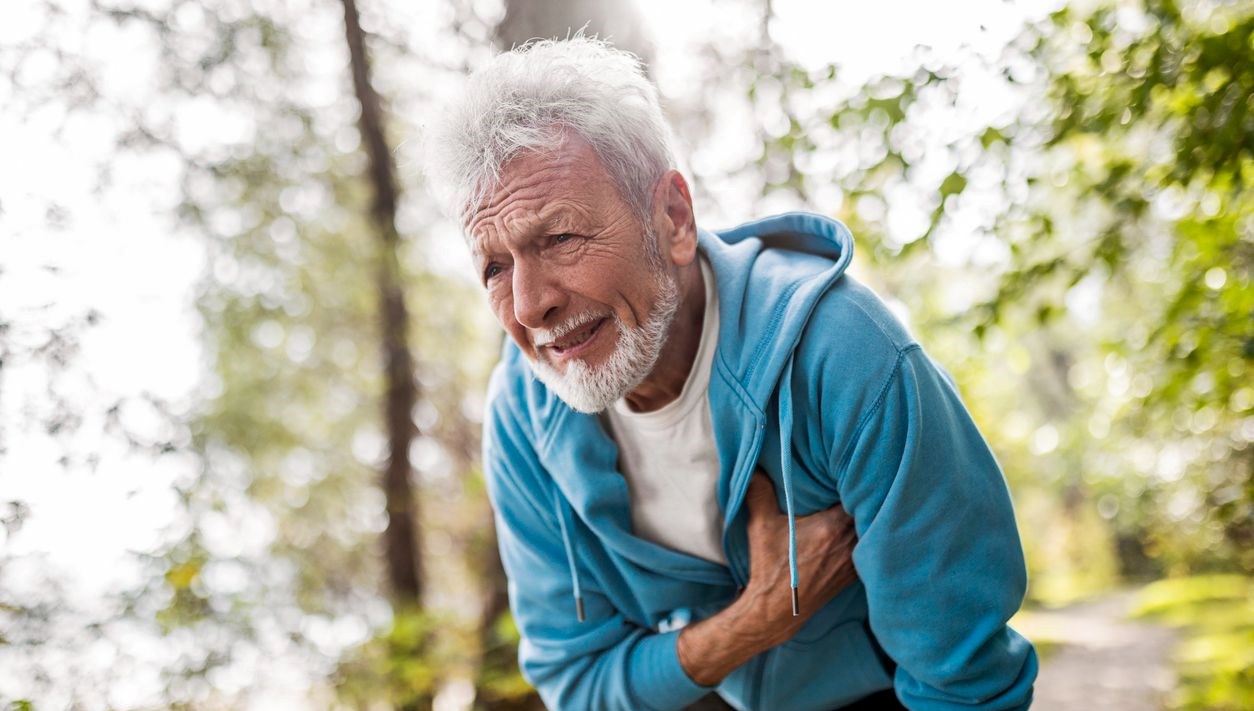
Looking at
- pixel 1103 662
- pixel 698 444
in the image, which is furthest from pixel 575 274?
pixel 1103 662

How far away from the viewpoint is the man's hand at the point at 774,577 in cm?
180

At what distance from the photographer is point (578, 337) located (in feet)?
5.96

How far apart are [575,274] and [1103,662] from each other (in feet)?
28.1

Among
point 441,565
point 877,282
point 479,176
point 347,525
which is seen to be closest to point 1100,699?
point 877,282

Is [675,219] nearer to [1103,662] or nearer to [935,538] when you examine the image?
[935,538]

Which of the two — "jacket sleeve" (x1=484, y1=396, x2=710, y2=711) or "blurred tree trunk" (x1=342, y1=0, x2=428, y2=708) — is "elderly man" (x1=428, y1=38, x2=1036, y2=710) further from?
"blurred tree trunk" (x1=342, y1=0, x2=428, y2=708)

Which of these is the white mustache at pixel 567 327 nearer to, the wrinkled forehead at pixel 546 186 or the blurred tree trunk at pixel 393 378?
the wrinkled forehead at pixel 546 186

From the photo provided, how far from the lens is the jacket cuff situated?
1.95 m

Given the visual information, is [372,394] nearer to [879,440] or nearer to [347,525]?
[347,525]

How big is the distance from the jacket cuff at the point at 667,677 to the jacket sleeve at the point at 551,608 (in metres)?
0.02

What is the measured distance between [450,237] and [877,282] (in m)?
2.66

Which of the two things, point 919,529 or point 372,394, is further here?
point 372,394

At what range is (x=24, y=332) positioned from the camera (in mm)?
2373

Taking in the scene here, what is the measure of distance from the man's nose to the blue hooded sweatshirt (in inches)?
13.5
